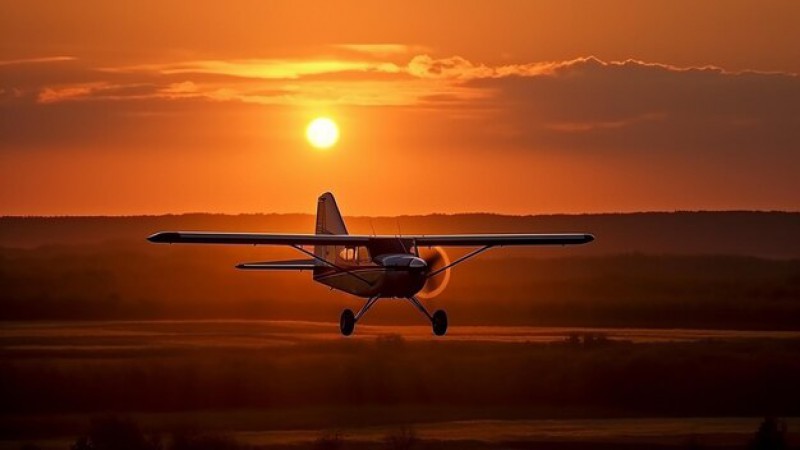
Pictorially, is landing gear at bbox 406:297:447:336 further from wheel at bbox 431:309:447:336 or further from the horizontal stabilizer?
the horizontal stabilizer

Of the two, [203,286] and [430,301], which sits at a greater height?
[203,286]

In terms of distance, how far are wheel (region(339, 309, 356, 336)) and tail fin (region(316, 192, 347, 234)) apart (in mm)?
6515

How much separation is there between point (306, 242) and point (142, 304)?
54672 millimetres

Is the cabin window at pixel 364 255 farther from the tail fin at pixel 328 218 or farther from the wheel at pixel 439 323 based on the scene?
the tail fin at pixel 328 218

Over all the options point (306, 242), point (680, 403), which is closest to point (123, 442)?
point (680, 403)

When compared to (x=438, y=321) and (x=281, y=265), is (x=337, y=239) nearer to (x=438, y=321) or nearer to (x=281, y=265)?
(x=438, y=321)

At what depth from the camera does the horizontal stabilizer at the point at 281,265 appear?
63.5m

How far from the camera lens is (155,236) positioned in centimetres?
5494

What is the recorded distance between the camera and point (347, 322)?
61156mm

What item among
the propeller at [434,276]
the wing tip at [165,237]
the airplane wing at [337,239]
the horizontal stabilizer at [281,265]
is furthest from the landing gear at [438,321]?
the wing tip at [165,237]

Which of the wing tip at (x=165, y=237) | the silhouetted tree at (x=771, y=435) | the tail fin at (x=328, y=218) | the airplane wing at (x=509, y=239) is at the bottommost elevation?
the silhouetted tree at (x=771, y=435)

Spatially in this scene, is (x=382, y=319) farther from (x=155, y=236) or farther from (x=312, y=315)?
(x=155, y=236)

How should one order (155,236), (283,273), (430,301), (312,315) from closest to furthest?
(155,236)
(430,301)
(312,315)
(283,273)

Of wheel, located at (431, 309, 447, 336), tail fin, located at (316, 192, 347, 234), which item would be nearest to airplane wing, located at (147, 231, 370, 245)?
wheel, located at (431, 309, 447, 336)
